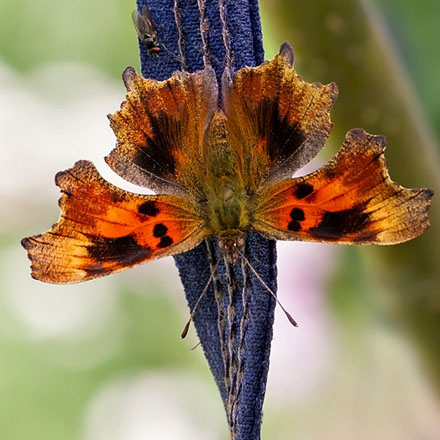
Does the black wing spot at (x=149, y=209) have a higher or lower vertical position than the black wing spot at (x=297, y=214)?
higher

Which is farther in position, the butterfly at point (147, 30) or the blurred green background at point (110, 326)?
the blurred green background at point (110, 326)

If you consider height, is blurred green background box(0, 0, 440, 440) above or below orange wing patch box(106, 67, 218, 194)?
above

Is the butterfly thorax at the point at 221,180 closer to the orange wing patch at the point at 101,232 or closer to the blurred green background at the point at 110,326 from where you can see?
the orange wing patch at the point at 101,232

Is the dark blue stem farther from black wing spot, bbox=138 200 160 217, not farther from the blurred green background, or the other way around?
the blurred green background

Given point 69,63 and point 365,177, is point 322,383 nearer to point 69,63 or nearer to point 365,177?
point 69,63

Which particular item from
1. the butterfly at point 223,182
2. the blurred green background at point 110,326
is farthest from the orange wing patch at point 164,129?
the blurred green background at point 110,326

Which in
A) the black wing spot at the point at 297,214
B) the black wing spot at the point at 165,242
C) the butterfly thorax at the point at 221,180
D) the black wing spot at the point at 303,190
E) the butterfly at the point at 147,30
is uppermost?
the butterfly at the point at 147,30

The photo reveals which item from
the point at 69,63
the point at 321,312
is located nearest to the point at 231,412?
the point at 321,312

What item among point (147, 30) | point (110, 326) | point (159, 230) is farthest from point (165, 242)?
point (110, 326)

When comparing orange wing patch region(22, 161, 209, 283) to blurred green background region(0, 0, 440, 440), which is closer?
orange wing patch region(22, 161, 209, 283)

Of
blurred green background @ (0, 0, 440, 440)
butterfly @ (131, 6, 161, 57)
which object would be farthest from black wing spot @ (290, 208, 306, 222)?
blurred green background @ (0, 0, 440, 440)
